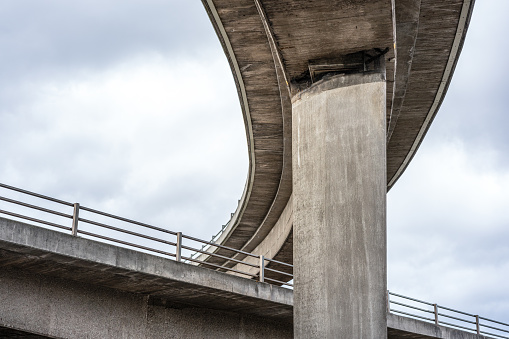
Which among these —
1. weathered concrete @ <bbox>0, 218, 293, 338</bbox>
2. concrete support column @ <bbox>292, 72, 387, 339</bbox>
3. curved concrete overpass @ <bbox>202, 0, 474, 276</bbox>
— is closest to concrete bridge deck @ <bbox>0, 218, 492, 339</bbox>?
weathered concrete @ <bbox>0, 218, 293, 338</bbox>

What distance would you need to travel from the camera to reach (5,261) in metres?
16.0

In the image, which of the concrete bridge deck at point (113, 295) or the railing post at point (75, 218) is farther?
the railing post at point (75, 218)

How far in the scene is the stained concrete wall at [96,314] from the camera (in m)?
16.4

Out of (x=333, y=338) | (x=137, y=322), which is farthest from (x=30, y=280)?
(x=333, y=338)

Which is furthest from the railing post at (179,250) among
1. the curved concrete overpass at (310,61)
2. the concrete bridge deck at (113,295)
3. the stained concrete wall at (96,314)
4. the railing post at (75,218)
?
the curved concrete overpass at (310,61)

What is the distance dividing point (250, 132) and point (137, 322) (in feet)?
25.0

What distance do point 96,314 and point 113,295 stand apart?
689 millimetres

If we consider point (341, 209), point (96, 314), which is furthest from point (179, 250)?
point (341, 209)

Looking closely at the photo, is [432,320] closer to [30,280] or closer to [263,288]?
[263,288]

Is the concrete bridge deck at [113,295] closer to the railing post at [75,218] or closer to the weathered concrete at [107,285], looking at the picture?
the weathered concrete at [107,285]

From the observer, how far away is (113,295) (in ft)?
59.9

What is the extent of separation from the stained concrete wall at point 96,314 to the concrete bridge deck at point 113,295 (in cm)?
2

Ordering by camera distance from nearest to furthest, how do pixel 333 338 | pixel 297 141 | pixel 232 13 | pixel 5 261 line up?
pixel 333 338
pixel 297 141
pixel 5 261
pixel 232 13

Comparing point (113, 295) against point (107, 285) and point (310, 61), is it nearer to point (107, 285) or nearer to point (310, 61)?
point (107, 285)
